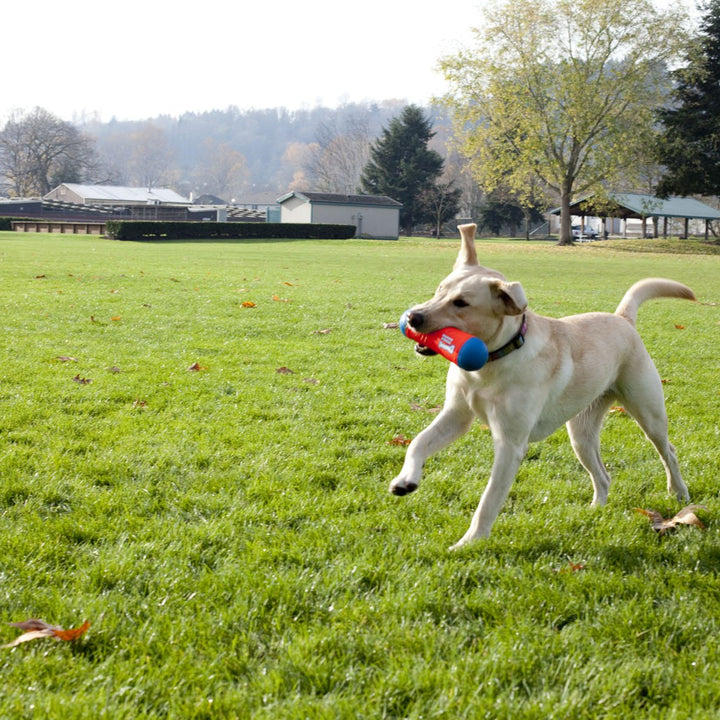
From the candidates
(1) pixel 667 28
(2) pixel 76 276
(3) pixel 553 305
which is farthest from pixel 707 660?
(1) pixel 667 28

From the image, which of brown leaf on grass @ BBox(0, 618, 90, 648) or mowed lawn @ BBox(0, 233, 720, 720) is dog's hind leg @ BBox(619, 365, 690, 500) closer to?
mowed lawn @ BBox(0, 233, 720, 720)

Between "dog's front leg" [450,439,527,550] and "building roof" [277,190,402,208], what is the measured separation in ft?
219

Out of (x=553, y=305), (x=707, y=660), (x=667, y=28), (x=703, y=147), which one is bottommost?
(x=707, y=660)

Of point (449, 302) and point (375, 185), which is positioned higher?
point (375, 185)

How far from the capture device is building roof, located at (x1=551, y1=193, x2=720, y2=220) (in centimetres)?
5625

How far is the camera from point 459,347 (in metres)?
3.55

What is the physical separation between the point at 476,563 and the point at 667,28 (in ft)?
178

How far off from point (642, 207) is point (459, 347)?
60.8 meters

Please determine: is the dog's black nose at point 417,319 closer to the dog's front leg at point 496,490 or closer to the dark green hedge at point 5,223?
the dog's front leg at point 496,490

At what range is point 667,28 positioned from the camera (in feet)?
159

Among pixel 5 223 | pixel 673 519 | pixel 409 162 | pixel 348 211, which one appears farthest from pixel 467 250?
pixel 409 162

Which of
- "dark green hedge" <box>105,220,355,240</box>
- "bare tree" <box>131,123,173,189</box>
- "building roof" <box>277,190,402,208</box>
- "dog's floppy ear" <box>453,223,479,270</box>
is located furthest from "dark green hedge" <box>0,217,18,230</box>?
"bare tree" <box>131,123,173,189</box>

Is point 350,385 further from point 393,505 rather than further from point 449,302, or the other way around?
point 449,302

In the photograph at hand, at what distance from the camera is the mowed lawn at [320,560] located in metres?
2.55
